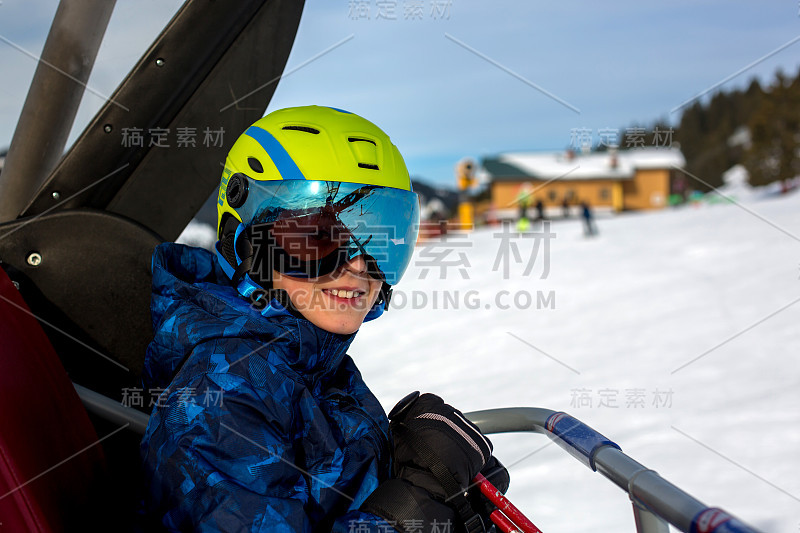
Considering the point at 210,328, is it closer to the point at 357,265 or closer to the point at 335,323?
the point at 335,323

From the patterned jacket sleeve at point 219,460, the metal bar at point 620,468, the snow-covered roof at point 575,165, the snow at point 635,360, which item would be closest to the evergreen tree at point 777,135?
the snow-covered roof at point 575,165

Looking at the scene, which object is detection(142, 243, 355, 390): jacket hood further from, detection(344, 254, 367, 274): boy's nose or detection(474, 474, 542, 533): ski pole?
detection(474, 474, 542, 533): ski pole

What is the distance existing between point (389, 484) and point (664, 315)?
23.1ft

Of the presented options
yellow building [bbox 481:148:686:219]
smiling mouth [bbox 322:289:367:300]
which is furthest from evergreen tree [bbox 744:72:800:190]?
smiling mouth [bbox 322:289:367:300]

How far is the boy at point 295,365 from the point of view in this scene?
49.6 inches

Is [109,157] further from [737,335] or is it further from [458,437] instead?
[737,335]

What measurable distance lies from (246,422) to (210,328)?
0.74 ft

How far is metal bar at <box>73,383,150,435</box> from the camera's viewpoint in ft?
5.41

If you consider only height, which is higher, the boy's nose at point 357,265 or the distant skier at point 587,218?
the boy's nose at point 357,265

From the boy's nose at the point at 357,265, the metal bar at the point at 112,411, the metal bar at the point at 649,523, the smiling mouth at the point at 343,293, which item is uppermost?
the boy's nose at the point at 357,265

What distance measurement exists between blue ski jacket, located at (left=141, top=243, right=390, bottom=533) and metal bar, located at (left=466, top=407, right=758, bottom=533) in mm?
413

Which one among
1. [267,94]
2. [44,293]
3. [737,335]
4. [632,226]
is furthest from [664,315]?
[632,226]

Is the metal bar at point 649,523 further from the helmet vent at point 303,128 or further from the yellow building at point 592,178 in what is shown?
the yellow building at point 592,178

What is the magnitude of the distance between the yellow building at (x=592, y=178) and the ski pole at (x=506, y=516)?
46.7 meters
